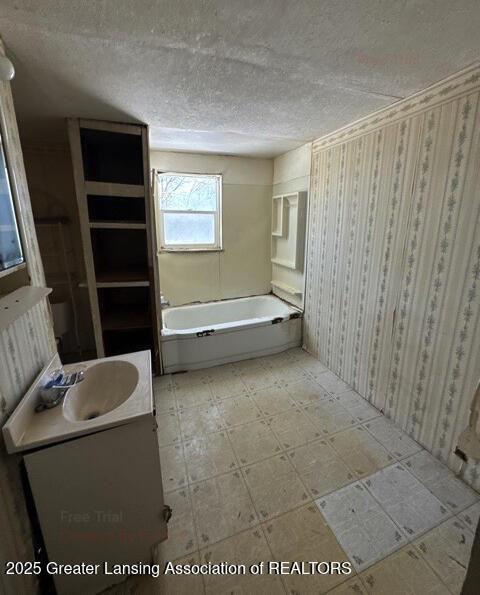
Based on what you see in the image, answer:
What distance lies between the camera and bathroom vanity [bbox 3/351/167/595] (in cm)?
94

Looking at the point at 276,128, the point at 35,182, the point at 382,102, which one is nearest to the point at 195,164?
the point at 276,128

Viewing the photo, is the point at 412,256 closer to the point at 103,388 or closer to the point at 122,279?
the point at 103,388

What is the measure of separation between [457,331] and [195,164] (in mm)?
2872

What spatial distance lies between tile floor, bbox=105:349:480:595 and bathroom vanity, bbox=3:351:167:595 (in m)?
0.20

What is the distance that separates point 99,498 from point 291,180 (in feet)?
10.1

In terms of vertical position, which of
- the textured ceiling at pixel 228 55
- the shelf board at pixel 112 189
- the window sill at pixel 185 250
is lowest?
the window sill at pixel 185 250

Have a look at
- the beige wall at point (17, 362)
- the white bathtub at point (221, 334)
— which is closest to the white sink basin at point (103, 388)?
the beige wall at point (17, 362)

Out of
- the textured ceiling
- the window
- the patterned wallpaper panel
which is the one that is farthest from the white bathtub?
the textured ceiling

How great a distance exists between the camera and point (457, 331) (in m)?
1.54

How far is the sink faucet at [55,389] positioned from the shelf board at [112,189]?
4.70 ft

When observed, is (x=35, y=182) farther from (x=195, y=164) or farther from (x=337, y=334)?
(x=337, y=334)

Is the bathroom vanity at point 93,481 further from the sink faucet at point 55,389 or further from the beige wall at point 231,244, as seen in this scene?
the beige wall at point 231,244

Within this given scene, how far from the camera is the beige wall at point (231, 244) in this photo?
10.4 feet

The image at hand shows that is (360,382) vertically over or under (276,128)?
under
